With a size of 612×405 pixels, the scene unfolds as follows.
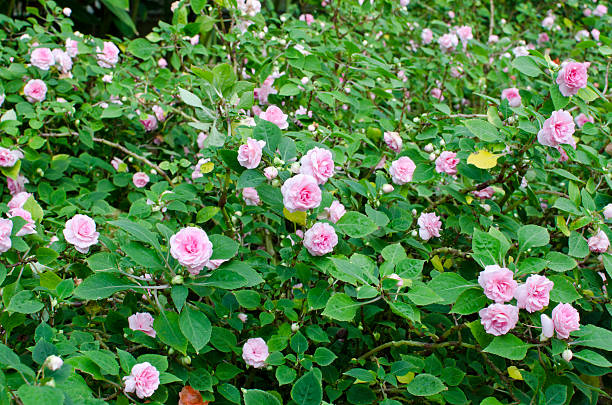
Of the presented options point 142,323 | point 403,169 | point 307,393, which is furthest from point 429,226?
point 142,323

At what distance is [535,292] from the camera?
114 centimetres

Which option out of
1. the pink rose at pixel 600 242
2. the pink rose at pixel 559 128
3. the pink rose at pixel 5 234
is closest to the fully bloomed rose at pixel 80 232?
the pink rose at pixel 5 234

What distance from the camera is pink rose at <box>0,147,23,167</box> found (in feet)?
5.88

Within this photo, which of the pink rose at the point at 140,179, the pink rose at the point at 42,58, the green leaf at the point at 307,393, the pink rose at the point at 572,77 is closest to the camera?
the green leaf at the point at 307,393

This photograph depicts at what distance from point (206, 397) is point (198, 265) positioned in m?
0.35

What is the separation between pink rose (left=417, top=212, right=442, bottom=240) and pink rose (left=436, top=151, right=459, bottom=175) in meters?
0.15

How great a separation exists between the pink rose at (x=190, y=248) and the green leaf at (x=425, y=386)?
1.82 feet

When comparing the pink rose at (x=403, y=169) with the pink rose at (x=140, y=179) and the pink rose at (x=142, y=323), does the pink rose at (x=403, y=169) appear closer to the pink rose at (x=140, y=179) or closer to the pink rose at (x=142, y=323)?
the pink rose at (x=142, y=323)

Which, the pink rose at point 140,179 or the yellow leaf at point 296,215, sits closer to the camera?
the yellow leaf at point 296,215

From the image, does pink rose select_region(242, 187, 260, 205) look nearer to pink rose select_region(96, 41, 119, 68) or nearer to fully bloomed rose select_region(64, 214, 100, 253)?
fully bloomed rose select_region(64, 214, 100, 253)

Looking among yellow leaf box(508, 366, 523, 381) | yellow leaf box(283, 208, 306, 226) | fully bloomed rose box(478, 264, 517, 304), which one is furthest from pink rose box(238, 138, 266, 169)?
yellow leaf box(508, 366, 523, 381)

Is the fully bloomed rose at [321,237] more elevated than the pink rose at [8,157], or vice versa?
Result: the fully bloomed rose at [321,237]

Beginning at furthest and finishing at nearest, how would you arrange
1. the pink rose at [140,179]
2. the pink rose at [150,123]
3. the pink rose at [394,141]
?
1. the pink rose at [150,123]
2. the pink rose at [140,179]
3. the pink rose at [394,141]

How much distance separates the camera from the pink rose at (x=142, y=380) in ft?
3.35
